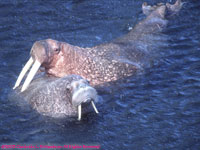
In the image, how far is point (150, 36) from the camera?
32.2 ft

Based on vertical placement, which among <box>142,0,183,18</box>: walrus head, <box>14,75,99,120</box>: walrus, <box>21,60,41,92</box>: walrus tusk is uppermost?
<box>142,0,183,18</box>: walrus head

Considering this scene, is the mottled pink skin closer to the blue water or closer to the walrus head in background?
the blue water

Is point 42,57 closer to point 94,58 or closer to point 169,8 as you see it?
point 94,58

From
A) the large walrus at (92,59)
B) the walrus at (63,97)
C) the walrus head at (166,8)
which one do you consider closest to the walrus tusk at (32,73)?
the large walrus at (92,59)

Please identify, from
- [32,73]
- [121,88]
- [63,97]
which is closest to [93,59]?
[121,88]

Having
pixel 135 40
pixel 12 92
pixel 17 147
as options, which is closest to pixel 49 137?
pixel 17 147

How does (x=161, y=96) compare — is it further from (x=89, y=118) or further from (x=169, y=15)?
(x=169, y=15)

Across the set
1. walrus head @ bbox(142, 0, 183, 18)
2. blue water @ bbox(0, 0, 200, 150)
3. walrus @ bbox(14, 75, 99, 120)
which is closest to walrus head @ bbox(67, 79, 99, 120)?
walrus @ bbox(14, 75, 99, 120)

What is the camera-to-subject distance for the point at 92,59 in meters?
8.48

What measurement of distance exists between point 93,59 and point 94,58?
0.16 ft

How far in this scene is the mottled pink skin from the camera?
26.1 feet

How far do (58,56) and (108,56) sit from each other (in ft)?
3.84

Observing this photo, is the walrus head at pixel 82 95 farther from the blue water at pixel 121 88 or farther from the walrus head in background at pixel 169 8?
the walrus head in background at pixel 169 8

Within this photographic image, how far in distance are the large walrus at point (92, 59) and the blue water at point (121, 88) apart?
331 millimetres
